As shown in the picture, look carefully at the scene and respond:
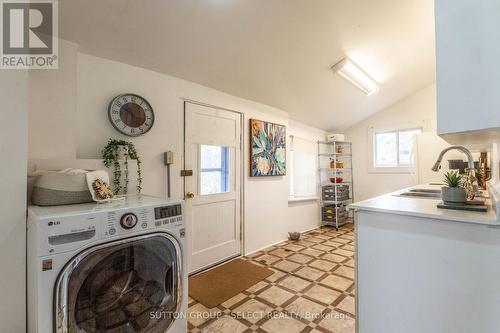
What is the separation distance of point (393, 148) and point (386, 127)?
444mm

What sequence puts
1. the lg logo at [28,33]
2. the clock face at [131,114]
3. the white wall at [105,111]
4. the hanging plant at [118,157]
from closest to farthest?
the lg logo at [28,33] → the white wall at [105,111] → the hanging plant at [118,157] → the clock face at [131,114]

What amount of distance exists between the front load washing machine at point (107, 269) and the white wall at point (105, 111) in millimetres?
719

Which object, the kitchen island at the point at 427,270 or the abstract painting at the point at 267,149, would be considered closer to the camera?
the kitchen island at the point at 427,270

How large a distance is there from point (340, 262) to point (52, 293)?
9.27 feet

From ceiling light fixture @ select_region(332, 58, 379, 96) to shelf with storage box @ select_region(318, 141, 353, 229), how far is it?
144 cm

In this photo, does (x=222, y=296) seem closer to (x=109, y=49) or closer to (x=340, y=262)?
(x=340, y=262)

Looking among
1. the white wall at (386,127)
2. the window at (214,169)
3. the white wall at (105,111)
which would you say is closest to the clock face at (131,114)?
the white wall at (105,111)

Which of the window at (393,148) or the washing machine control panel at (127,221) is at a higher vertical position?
the window at (393,148)

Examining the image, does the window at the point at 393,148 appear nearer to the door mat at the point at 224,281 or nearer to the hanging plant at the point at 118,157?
the door mat at the point at 224,281

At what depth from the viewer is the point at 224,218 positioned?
2885mm

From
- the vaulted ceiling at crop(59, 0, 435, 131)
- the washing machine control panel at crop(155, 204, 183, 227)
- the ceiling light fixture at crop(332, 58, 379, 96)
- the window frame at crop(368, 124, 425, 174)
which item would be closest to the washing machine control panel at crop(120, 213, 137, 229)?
the washing machine control panel at crop(155, 204, 183, 227)

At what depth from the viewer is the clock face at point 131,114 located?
194 centimetres

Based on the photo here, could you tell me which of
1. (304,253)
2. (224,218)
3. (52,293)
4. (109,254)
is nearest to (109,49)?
(109,254)

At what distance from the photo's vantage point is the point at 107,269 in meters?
1.15
